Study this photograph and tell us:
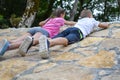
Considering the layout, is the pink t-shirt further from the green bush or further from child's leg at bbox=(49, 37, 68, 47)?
the green bush

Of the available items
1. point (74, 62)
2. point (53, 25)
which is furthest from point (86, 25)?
point (74, 62)

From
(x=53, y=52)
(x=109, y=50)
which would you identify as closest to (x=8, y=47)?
(x=53, y=52)

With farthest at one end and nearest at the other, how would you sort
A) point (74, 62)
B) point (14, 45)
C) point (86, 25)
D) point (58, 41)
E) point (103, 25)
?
1. point (103, 25)
2. point (86, 25)
3. point (58, 41)
4. point (14, 45)
5. point (74, 62)

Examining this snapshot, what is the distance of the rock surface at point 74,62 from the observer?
562 cm

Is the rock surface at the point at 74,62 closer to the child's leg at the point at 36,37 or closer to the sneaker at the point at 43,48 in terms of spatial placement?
the sneaker at the point at 43,48

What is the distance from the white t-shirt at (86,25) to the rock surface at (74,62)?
0.14m

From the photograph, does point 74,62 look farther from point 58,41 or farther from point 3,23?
point 3,23

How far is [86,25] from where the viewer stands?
24.3ft

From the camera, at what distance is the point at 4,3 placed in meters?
18.8

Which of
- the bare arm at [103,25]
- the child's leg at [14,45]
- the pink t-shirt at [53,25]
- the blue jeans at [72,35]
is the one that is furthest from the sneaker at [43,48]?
the bare arm at [103,25]

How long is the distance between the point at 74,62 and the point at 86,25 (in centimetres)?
143

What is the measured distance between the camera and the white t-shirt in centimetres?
735

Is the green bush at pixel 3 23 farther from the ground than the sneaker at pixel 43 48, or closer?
closer

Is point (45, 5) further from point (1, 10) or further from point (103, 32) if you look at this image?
point (103, 32)
